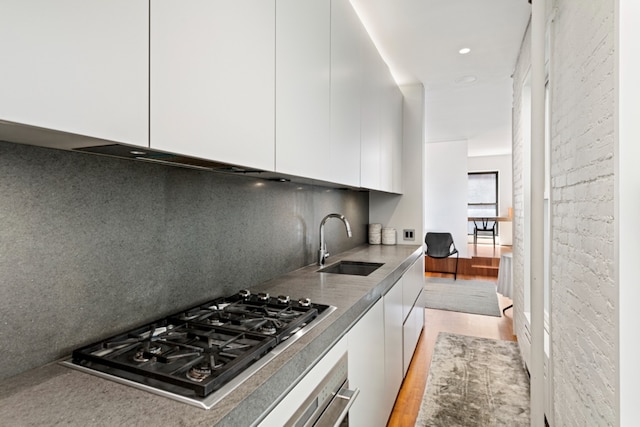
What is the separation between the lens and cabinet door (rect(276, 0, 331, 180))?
4.22ft

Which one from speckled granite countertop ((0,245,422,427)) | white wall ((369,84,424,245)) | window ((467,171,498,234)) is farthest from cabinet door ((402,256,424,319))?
window ((467,171,498,234))

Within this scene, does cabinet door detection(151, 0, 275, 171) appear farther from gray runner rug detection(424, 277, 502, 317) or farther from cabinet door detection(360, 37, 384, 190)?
gray runner rug detection(424, 277, 502, 317)

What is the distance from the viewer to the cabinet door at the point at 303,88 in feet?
4.22

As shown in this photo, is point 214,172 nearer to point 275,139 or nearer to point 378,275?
point 275,139

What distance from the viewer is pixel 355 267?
2.43 metres

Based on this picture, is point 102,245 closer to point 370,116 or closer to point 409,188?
point 370,116

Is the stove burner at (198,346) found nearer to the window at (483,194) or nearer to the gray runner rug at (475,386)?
the gray runner rug at (475,386)

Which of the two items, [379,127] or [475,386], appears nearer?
[475,386]

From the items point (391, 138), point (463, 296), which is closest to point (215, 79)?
point (391, 138)

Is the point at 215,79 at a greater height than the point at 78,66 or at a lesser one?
greater

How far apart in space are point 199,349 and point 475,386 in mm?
2396

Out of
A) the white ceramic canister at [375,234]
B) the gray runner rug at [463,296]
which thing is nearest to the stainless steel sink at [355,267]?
the white ceramic canister at [375,234]

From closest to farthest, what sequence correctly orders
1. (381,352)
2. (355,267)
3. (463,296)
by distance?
(381,352), (355,267), (463,296)

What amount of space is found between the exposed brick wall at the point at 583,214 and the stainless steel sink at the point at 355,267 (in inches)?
41.3
